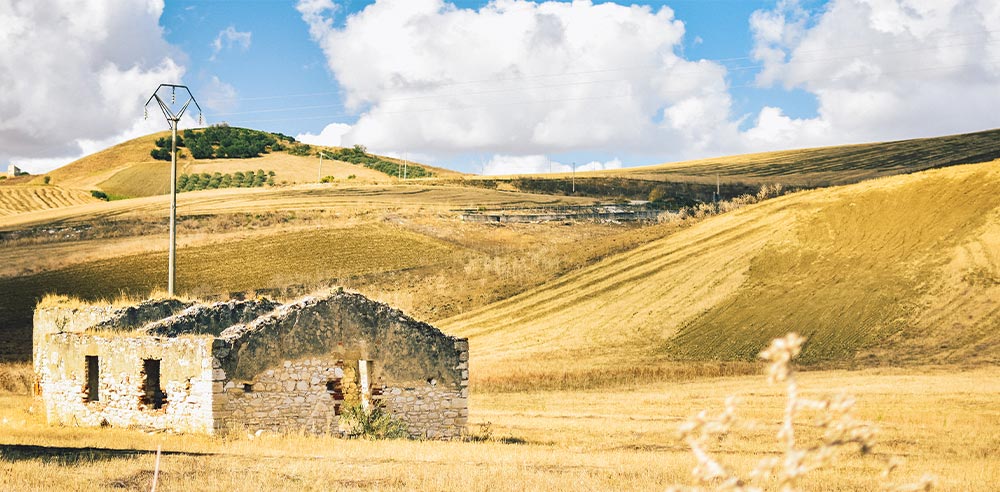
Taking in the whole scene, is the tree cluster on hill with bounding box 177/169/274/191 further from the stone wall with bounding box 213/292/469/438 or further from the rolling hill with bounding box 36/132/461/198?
the stone wall with bounding box 213/292/469/438

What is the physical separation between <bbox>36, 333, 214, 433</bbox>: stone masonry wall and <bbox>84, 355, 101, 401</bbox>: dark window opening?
117 millimetres

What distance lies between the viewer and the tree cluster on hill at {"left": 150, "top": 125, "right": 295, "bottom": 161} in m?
132

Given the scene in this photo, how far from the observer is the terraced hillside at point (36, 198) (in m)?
88.8

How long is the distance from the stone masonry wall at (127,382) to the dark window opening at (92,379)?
4.6 inches

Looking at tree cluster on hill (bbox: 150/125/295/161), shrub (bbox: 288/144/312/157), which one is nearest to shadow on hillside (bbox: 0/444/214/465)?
tree cluster on hill (bbox: 150/125/295/161)

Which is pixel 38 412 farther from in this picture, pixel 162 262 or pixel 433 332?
pixel 162 262

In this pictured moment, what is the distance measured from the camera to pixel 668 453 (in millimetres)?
20047

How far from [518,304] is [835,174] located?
51.4 meters

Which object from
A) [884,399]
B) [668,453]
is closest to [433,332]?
[668,453]

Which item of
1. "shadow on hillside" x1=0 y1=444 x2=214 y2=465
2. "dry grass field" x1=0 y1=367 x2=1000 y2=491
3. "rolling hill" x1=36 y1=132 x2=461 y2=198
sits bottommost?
"dry grass field" x1=0 y1=367 x2=1000 y2=491

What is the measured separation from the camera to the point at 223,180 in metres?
113

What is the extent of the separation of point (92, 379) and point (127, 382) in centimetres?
231

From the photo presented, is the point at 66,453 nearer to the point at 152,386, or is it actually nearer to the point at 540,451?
the point at 152,386

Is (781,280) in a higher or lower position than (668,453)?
higher
